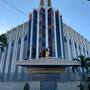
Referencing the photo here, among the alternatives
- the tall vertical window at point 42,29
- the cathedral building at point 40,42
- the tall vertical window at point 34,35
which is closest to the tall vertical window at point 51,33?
the cathedral building at point 40,42

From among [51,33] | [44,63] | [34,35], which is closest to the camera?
[44,63]

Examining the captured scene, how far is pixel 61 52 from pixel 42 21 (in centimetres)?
1501

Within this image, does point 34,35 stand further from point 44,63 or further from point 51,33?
point 44,63

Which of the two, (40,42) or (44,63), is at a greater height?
(40,42)

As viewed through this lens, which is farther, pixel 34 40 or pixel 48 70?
pixel 34 40

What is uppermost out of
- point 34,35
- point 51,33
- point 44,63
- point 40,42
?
point 51,33

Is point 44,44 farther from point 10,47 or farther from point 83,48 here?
point 83,48

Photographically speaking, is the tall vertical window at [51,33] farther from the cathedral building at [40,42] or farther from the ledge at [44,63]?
the ledge at [44,63]

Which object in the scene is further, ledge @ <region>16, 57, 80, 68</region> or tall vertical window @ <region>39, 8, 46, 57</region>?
tall vertical window @ <region>39, 8, 46, 57</region>

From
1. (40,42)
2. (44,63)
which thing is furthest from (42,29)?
(44,63)

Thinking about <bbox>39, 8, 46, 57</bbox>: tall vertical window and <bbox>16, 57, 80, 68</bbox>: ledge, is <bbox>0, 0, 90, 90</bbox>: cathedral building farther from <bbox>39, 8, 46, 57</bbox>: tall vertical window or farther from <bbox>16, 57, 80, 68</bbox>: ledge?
<bbox>16, 57, 80, 68</bbox>: ledge

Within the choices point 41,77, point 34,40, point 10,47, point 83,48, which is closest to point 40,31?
point 34,40

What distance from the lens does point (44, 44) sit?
2734 inches

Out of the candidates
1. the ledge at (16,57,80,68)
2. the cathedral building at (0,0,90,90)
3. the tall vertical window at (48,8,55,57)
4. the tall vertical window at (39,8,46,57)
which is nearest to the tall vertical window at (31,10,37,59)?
the cathedral building at (0,0,90,90)
